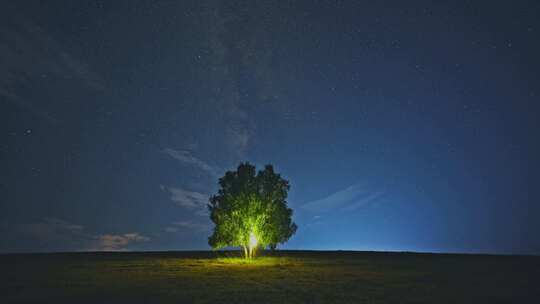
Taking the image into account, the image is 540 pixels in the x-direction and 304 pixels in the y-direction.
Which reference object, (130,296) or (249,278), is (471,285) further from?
(130,296)

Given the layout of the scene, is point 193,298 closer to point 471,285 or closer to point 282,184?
point 471,285

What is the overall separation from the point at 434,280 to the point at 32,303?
2712 centimetres

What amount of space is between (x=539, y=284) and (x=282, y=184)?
33128 mm

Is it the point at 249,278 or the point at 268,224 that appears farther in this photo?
the point at 268,224

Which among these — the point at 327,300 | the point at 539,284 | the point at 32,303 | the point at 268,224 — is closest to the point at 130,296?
the point at 32,303

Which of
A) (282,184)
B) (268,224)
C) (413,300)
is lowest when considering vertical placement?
(413,300)

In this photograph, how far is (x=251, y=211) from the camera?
5697 centimetres

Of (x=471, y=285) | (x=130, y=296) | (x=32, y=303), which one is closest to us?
(x=32, y=303)

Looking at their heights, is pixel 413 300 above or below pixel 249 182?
below

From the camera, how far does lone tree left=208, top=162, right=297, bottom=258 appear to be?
187 feet

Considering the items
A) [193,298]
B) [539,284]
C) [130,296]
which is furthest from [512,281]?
[130,296]

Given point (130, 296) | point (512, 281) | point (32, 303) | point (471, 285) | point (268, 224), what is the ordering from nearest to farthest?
point (32, 303), point (130, 296), point (471, 285), point (512, 281), point (268, 224)

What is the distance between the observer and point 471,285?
31.7 metres

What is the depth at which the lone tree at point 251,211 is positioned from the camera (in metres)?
57.1
